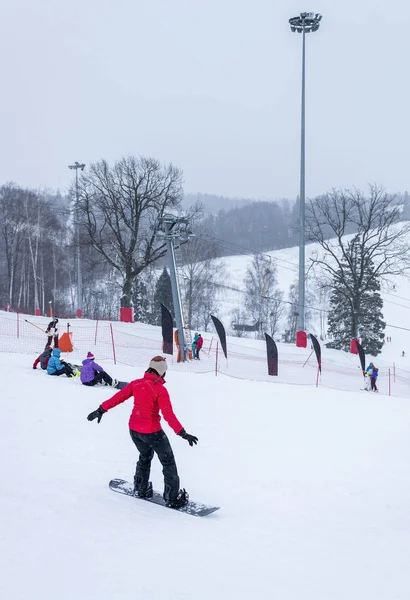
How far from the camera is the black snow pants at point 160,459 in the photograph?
621cm

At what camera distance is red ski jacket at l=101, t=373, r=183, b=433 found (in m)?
6.12

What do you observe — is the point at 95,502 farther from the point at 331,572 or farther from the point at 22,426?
the point at 22,426

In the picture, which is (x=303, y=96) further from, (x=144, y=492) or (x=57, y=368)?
(x=144, y=492)

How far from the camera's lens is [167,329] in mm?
21625

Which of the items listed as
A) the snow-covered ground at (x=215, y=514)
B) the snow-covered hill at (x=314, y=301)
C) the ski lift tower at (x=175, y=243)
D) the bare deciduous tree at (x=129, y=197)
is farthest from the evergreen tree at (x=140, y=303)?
the snow-covered ground at (x=215, y=514)

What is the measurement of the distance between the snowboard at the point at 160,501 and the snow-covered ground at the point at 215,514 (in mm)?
115

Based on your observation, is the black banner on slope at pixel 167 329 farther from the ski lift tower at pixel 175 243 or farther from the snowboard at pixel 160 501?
the snowboard at pixel 160 501

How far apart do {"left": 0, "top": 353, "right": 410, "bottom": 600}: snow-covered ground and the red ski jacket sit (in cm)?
97

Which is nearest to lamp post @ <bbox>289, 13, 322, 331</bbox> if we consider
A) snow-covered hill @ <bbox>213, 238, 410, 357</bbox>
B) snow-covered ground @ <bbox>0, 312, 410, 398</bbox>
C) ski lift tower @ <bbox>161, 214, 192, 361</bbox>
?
snow-covered ground @ <bbox>0, 312, 410, 398</bbox>

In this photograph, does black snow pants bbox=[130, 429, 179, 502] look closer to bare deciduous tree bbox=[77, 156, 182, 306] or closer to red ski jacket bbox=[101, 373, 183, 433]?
red ski jacket bbox=[101, 373, 183, 433]

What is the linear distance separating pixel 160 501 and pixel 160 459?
0.56 metres

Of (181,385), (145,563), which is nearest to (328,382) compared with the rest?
(181,385)

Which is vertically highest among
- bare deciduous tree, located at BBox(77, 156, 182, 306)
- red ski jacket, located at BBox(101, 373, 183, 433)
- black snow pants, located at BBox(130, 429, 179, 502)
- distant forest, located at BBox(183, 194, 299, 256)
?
distant forest, located at BBox(183, 194, 299, 256)

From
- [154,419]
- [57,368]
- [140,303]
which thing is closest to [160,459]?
[154,419]
